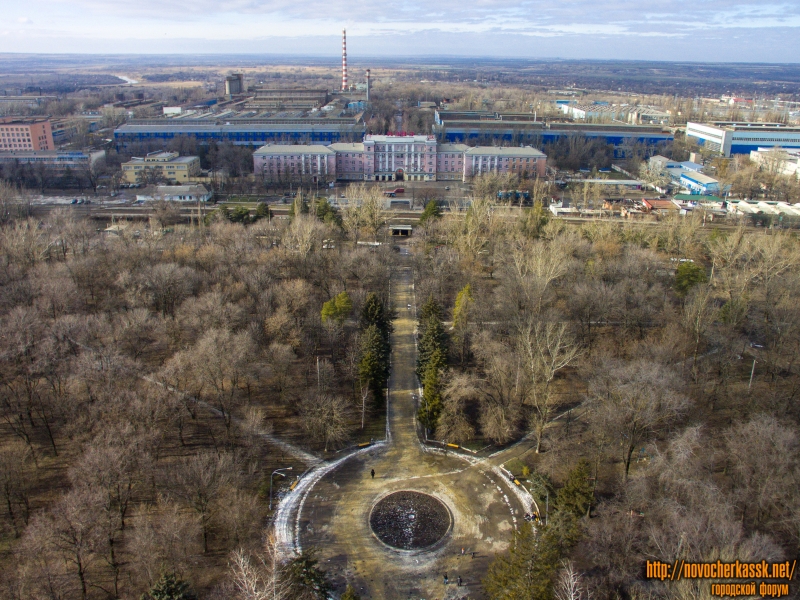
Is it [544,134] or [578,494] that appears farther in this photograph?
[544,134]

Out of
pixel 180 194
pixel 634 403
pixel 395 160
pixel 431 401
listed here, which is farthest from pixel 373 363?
pixel 395 160

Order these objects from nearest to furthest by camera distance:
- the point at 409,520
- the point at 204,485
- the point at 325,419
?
the point at 204,485 → the point at 409,520 → the point at 325,419

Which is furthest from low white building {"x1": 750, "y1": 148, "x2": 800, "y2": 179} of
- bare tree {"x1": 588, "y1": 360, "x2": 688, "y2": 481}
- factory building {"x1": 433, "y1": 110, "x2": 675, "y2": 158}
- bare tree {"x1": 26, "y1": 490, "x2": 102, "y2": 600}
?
bare tree {"x1": 26, "y1": 490, "x2": 102, "y2": 600}

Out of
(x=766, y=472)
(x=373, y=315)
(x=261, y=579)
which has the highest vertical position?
(x=373, y=315)

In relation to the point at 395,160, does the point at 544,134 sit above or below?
above

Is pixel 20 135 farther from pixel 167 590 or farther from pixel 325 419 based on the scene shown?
pixel 167 590

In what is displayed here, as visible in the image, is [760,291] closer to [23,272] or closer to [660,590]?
[660,590]
